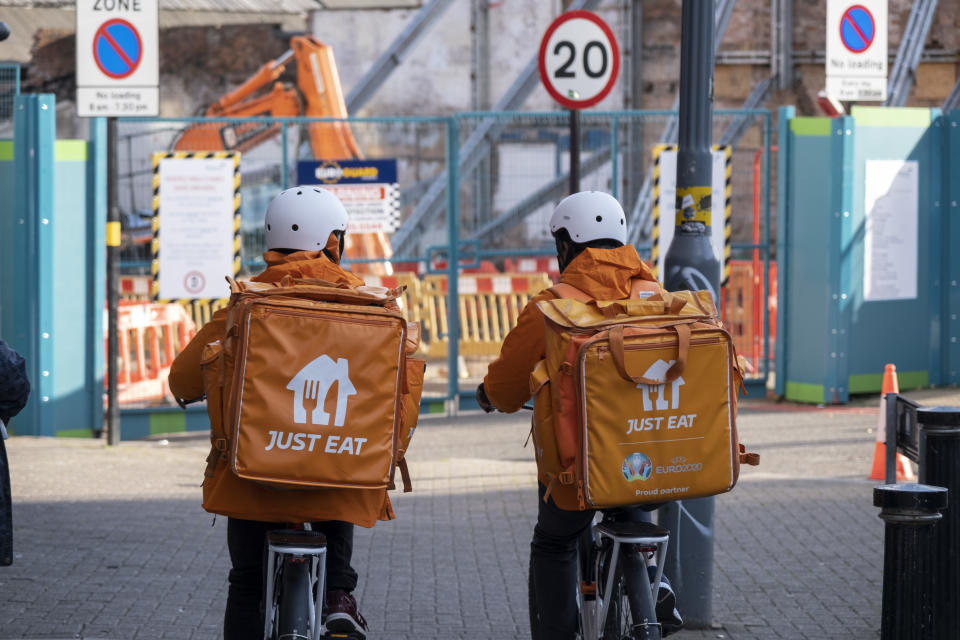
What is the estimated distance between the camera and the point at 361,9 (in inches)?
1081

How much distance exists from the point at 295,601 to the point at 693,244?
2634mm

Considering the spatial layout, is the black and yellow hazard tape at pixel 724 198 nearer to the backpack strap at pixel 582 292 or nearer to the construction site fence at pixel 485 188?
the construction site fence at pixel 485 188

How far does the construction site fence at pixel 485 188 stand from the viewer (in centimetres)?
1366

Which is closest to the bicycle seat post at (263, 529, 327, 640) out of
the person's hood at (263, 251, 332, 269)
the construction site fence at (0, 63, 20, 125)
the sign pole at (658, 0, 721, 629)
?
the person's hood at (263, 251, 332, 269)

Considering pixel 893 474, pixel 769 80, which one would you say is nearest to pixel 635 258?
pixel 893 474

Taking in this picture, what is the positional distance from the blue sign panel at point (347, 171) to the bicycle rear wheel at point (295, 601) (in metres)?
9.16

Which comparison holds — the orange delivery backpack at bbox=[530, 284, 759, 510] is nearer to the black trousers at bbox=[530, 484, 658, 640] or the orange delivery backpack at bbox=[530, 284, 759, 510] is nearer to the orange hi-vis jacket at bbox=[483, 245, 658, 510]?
the orange hi-vis jacket at bbox=[483, 245, 658, 510]

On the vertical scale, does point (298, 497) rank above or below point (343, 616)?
above

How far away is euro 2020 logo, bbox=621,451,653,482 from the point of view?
172 inches

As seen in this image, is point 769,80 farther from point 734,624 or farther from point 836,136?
point 734,624

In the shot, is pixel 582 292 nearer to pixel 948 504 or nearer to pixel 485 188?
pixel 948 504

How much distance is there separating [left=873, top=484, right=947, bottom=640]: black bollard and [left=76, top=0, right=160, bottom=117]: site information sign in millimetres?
7385

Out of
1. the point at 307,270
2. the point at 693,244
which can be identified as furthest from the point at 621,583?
the point at 693,244

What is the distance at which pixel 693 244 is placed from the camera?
612cm
